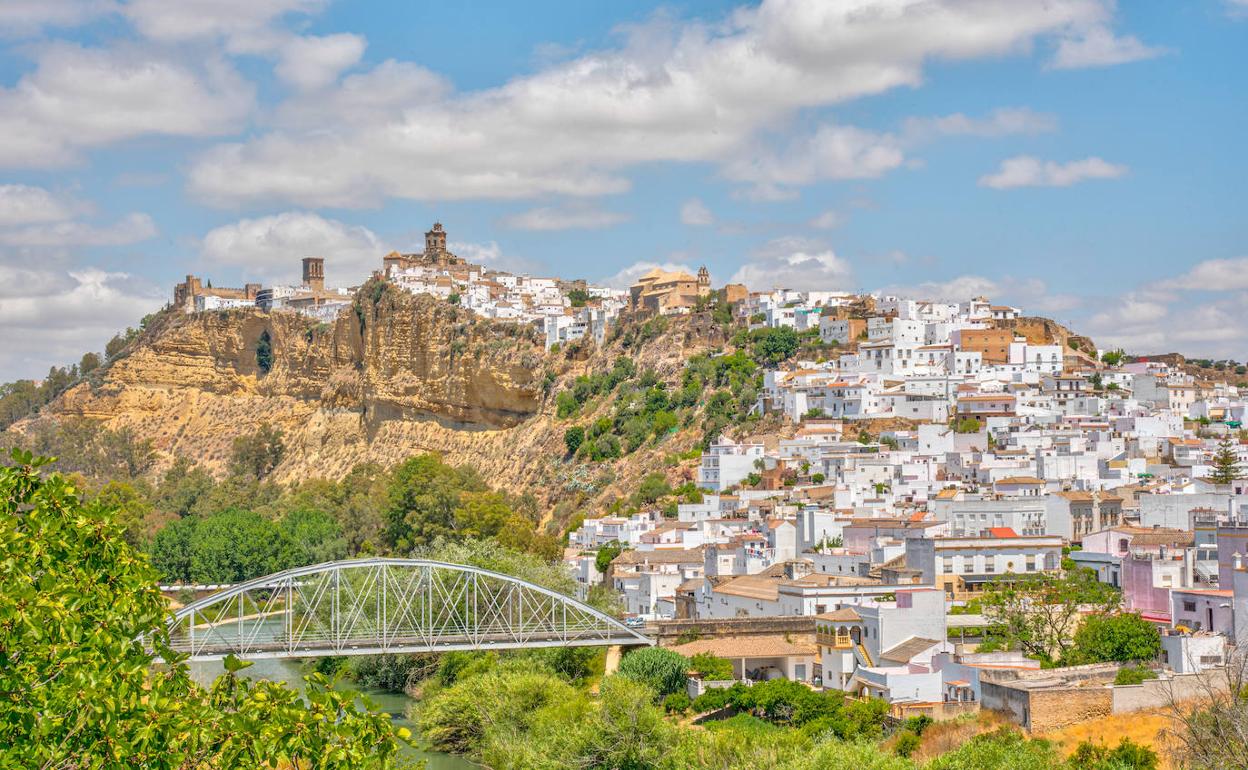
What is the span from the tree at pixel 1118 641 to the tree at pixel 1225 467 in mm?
18154

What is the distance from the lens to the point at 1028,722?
2483cm

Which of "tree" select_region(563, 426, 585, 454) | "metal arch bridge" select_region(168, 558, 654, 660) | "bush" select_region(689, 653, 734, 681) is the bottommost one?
"bush" select_region(689, 653, 734, 681)

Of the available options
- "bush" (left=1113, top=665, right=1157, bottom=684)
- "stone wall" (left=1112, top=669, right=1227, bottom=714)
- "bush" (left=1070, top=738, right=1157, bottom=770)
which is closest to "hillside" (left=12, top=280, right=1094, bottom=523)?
"bush" (left=1113, top=665, right=1157, bottom=684)

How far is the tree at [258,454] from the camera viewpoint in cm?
9350

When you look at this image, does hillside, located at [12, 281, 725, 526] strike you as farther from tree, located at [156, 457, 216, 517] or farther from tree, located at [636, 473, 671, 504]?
tree, located at [156, 457, 216, 517]

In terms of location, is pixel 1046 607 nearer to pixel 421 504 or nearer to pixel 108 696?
pixel 108 696

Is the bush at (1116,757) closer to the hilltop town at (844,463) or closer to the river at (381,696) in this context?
the hilltop town at (844,463)

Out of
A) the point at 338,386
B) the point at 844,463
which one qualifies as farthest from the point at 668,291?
the point at 844,463

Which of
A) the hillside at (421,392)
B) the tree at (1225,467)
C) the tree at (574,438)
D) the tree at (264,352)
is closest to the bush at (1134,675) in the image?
the tree at (1225,467)

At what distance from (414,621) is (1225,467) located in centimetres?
2557

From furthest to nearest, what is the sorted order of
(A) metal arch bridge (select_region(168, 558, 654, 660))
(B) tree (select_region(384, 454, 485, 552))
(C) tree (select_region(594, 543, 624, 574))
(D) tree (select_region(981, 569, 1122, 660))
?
(B) tree (select_region(384, 454, 485, 552)) → (C) tree (select_region(594, 543, 624, 574)) → (A) metal arch bridge (select_region(168, 558, 654, 660)) → (D) tree (select_region(981, 569, 1122, 660))

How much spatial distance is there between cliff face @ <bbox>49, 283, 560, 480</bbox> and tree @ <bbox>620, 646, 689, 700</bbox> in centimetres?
4241

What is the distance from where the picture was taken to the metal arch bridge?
3372 centimetres

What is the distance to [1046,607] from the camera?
102 ft
